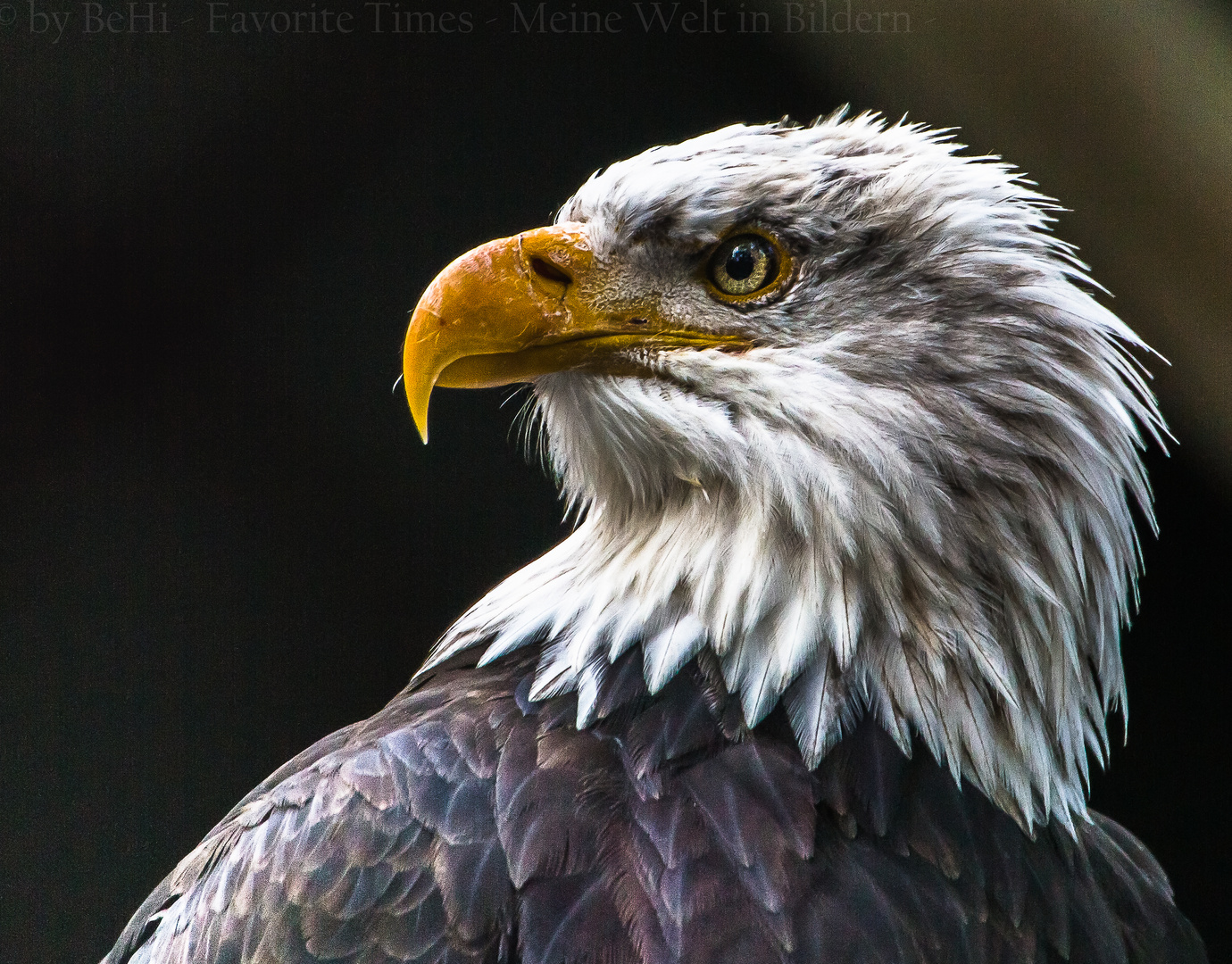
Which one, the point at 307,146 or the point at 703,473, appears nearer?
the point at 703,473

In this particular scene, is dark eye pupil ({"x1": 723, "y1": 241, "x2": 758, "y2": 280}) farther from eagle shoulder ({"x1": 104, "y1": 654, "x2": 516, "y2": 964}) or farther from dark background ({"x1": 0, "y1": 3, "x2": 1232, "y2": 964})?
dark background ({"x1": 0, "y1": 3, "x2": 1232, "y2": 964})

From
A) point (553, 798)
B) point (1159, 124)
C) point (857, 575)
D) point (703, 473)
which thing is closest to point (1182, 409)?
point (1159, 124)

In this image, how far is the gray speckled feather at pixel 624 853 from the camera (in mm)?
1352

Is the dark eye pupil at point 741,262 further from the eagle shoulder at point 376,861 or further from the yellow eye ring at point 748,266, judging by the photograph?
the eagle shoulder at point 376,861

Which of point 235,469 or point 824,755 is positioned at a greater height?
point 235,469

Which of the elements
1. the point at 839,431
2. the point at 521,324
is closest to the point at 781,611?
the point at 839,431

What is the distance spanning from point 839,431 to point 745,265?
Result: 0.26 metres

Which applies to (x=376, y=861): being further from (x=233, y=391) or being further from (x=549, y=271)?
(x=233, y=391)

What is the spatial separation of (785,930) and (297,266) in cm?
219

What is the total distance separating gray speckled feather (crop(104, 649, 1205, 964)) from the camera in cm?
135

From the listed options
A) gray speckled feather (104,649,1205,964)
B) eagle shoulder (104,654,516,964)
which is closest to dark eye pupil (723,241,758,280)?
gray speckled feather (104,649,1205,964)

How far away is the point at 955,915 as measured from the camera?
1.45 m

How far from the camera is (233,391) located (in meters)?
3.03

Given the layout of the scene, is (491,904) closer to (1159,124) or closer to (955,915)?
(955,915)
